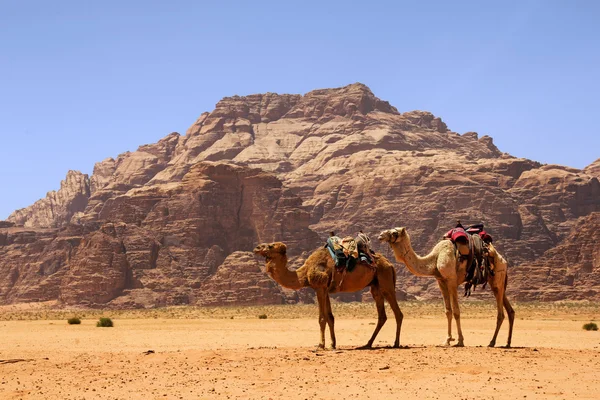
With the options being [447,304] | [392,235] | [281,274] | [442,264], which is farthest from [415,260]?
[281,274]

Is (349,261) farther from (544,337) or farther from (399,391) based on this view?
(544,337)

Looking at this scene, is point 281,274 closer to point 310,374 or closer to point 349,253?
point 349,253

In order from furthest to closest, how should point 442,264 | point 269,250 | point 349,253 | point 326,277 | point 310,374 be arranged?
point 269,250 < point 442,264 < point 349,253 < point 326,277 < point 310,374

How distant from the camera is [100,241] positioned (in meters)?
118

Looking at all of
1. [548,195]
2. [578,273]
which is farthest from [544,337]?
[548,195]

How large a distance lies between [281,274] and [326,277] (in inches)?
48.6

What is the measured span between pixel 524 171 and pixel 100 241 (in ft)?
346

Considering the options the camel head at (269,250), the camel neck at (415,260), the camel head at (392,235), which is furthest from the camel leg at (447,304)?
the camel head at (269,250)

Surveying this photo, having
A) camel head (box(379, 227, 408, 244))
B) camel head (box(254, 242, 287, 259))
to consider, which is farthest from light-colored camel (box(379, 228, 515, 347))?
camel head (box(254, 242, 287, 259))

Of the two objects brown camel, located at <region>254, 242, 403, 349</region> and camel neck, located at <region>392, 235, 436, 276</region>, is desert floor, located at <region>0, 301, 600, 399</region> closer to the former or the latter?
brown camel, located at <region>254, 242, 403, 349</region>

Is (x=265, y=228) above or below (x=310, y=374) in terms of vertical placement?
above

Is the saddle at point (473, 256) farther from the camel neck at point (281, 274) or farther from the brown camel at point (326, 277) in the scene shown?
the camel neck at point (281, 274)

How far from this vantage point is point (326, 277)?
68.3 ft

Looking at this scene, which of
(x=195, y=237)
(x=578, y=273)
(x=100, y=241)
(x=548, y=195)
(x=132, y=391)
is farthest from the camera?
(x=548, y=195)
